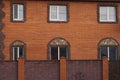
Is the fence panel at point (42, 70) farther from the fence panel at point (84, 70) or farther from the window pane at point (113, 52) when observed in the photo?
the window pane at point (113, 52)

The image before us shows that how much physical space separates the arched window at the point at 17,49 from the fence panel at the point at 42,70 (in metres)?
6.30

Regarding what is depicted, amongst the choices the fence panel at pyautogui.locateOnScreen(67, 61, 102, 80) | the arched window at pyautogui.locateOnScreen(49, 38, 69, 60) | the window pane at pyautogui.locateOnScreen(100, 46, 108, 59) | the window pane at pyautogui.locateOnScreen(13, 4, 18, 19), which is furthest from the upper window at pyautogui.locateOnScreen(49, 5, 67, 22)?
the fence panel at pyautogui.locateOnScreen(67, 61, 102, 80)

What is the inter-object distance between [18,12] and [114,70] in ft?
30.1

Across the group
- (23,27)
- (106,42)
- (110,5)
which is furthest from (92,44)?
(23,27)

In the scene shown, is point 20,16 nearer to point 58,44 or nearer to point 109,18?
point 58,44

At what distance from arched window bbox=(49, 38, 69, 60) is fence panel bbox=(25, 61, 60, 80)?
6409 millimetres

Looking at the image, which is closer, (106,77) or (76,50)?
A: (106,77)

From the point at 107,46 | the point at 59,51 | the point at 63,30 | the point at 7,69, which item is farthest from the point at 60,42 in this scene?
the point at 7,69

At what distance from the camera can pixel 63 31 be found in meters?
30.2

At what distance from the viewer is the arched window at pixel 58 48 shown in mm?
30016

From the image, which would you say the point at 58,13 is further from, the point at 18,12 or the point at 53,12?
the point at 18,12

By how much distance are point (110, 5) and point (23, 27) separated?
7.03 metres

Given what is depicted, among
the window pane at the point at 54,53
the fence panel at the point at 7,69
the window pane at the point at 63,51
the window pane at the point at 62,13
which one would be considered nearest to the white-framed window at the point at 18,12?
the window pane at the point at 62,13

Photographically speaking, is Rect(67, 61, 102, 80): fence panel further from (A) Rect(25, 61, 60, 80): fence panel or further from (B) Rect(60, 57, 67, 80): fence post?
(A) Rect(25, 61, 60, 80): fence panel
